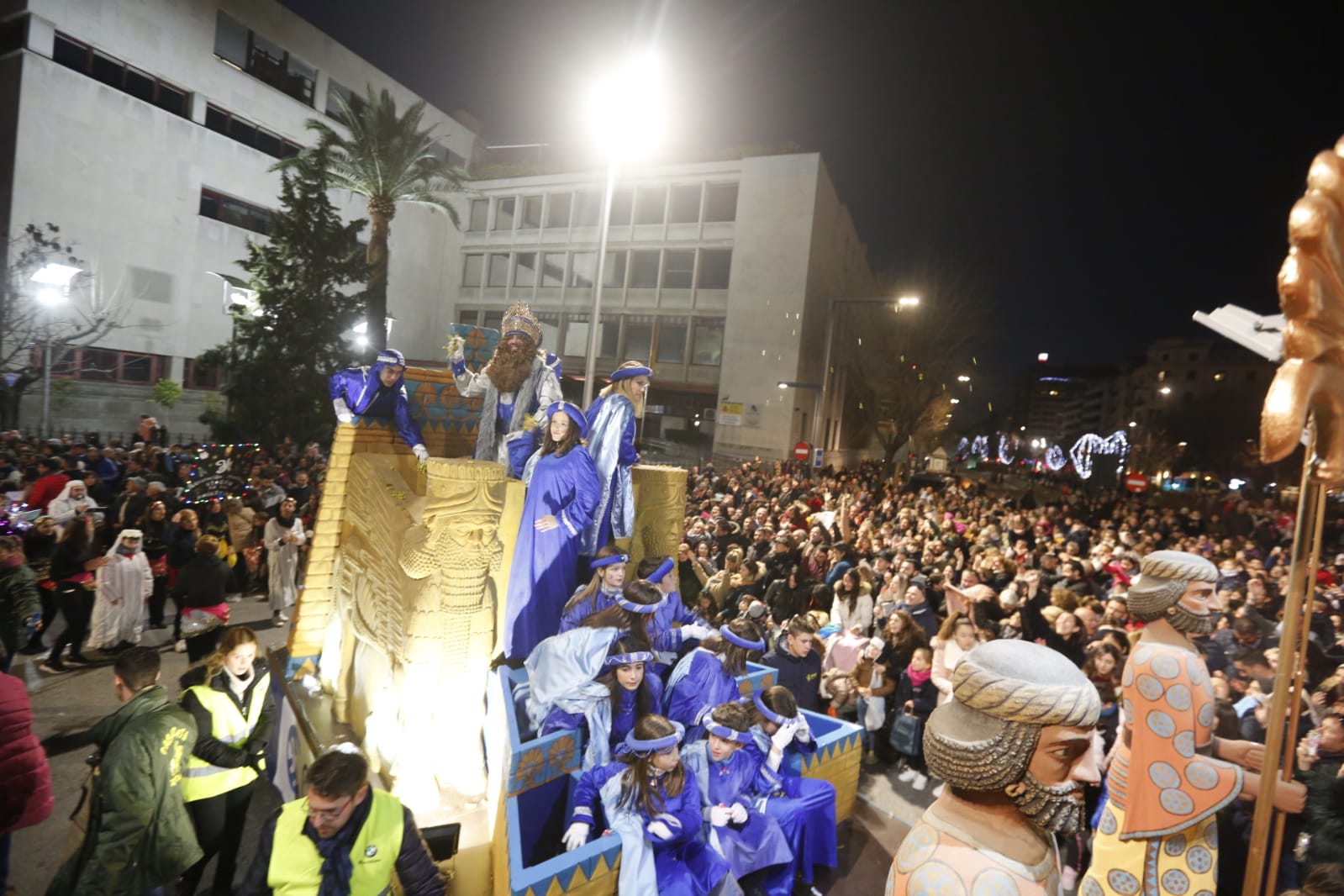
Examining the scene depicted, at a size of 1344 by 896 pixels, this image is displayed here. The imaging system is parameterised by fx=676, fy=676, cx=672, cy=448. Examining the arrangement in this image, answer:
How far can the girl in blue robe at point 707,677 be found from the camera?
4.97 meters

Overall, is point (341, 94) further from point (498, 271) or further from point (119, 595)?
point (119, 595)

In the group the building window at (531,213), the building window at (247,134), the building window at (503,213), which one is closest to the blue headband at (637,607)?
the building window at (247,134)

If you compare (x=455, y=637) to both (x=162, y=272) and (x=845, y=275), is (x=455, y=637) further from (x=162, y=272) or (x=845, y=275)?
(x=845, y=275)

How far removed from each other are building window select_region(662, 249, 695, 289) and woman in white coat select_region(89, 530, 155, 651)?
27.3 meters

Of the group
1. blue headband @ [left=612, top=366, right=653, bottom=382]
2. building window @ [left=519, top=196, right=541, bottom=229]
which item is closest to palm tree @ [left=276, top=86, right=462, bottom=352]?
building window @ [left=519, top=196, right=541, bottom=229]

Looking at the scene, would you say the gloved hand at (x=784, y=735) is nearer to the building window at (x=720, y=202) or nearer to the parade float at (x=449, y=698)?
the parade float at (x=449, y=698)

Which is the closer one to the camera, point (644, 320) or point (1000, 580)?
point (1000, 580)

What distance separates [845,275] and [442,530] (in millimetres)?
37672

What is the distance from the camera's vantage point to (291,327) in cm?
2028

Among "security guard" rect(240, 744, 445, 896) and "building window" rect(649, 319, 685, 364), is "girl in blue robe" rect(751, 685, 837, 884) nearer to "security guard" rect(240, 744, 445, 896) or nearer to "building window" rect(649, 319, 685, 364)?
"security guard" rect(240, 744, 445, 896)

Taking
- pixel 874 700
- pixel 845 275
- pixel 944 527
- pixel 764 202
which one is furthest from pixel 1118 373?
pixel 874 700

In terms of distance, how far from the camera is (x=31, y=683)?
7.35 meters

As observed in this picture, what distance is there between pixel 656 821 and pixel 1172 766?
2.51 metres

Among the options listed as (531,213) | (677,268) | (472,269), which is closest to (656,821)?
(677,268)
